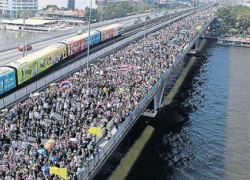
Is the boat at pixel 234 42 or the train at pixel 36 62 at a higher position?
the train at pixel 36 62

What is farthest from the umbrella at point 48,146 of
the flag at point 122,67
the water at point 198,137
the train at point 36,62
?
the flag at point 122,67

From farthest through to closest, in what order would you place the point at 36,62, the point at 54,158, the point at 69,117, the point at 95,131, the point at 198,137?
the point at 198,137, the point at 36,62, the point at 69,117, the point at 95,131, the point at 54,158

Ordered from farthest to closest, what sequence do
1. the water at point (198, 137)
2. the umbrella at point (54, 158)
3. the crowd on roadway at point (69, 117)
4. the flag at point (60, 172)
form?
the water at point (198, 137) → the umbrella at point (54, 158) → the crowd on roadway at point (69, 117) → the flag at point (60, 172)

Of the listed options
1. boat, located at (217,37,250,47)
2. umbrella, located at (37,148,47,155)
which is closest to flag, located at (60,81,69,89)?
umbrella, located at (37,148,47,155)

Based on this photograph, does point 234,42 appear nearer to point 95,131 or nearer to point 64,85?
point 64,85

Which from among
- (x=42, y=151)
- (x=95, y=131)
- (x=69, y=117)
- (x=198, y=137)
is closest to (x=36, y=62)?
(x=69, y=117)

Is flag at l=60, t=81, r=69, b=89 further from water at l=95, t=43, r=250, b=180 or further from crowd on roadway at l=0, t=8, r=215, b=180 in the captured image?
water at l=95, t=43, r=250, b=180

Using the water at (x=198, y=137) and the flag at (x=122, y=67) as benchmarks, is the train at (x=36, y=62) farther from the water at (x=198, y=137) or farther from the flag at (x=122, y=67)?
the water at (x=198, y=137)
